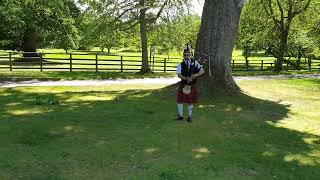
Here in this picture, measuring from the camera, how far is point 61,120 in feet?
38.8

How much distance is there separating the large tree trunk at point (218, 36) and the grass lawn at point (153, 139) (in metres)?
0.89

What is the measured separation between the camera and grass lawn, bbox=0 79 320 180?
8086 mm

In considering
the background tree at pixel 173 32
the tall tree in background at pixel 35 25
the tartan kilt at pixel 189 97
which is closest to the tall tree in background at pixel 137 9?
the background tree at pixel 173 32

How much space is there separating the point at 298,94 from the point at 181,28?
12.2 meters

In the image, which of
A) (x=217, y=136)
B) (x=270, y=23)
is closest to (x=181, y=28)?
(x=270, y=23)

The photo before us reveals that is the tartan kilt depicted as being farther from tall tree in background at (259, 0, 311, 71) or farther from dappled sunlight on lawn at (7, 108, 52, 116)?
tall tree in background at (259, 0, 311, 71)

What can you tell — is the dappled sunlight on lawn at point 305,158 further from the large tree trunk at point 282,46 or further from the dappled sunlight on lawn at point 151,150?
the large tree trunk at point 282,46

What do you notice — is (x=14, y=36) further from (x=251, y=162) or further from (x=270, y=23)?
(x=251, y=162)

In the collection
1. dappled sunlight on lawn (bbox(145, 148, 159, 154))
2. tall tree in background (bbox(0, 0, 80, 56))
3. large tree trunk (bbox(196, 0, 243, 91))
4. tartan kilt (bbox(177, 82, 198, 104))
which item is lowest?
dappled sunlight on lawn (bbox(145, 148, 159, 154))

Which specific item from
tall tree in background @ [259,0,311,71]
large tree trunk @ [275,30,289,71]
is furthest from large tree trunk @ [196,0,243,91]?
large tree trunk @ [275,30,289,71]

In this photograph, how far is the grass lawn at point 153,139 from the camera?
8.09 metres

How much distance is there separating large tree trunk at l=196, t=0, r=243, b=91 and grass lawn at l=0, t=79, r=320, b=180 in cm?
89

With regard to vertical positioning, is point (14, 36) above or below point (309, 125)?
above

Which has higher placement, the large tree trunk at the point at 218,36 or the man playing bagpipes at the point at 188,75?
the large tree trunk at the point at 218,36
